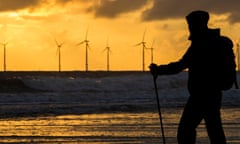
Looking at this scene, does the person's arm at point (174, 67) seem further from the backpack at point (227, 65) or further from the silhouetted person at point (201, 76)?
the backpack at point (227, 65)

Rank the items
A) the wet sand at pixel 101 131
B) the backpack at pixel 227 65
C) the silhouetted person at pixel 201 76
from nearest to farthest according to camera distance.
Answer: the backpack at pixel 227 65
the silhouetted person at pixel 201 76
the wet sand at pixel 101 131

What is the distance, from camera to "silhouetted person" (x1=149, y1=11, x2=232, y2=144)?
9.25 metres

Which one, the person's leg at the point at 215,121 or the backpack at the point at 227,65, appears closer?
→ the backpack at the point at 227,65

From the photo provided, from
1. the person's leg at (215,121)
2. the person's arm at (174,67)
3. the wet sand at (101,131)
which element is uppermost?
the person's arm at (174,67)

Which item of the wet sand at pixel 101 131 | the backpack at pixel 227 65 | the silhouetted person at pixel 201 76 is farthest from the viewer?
the wet sand at pixel 101 131

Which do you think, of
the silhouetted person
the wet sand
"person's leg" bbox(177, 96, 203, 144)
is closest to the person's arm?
the silhouetted person

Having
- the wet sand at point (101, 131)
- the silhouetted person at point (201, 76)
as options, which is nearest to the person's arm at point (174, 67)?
the silhouetted person at point (201, 76)

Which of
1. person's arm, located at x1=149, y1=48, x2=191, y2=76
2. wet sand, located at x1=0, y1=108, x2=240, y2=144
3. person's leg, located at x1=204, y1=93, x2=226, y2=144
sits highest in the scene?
person's arm, located at x1=149, y1=48, x2=191, y2=76

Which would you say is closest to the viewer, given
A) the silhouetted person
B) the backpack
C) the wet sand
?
the backpack

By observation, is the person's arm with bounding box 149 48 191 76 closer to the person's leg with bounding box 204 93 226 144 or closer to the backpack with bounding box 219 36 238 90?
the backpack with bounding box 219 36 238 90

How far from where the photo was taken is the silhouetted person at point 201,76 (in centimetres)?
925

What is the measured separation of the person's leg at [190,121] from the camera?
30.6 ft

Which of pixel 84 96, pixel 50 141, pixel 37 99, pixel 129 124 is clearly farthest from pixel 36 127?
pixel 84 96

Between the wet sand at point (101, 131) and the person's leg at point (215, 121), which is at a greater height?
the person's leg at point (215, 121)
